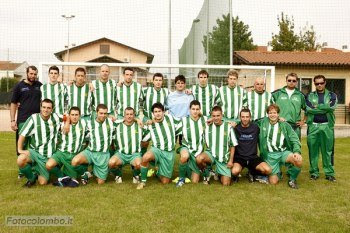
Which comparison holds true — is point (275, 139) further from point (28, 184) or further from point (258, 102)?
point (28, 184)

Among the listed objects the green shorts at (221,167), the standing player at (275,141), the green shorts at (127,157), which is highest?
the standing player at (275,141)

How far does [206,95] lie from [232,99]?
379 mm

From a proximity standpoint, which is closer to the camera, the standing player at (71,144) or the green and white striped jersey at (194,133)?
the standing player at (71,144)

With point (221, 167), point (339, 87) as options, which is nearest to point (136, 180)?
point (221, 167)

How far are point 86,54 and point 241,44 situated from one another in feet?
39.1

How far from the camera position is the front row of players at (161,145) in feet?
16.1

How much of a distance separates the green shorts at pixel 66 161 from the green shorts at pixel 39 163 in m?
0.13

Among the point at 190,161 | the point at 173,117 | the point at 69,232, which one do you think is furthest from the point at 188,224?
the point at 173,117

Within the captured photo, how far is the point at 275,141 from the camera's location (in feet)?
16.8

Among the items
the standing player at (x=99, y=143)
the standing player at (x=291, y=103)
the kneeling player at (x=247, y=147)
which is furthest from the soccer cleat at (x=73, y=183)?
the standing player at (x=291, y=103)

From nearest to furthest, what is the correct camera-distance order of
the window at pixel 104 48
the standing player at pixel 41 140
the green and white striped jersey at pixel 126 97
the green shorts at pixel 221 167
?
the standing player at pixel 41 140 < the green shorts at pixel 221 167 < the green and white striped jersey at pixel 126 97 < the window at pixel 104 48

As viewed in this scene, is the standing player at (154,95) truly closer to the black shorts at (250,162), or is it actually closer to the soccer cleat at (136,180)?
Result: the soccer cleat at (136,180)

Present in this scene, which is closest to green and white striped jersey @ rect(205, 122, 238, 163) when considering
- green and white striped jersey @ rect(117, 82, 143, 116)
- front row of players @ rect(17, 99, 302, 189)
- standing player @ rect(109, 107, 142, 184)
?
front row of players @ rect(17, 99, 302, 189)

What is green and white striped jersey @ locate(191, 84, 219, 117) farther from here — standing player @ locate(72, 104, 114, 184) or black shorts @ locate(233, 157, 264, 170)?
standing player @ locate(72, 104, 114, 184)
